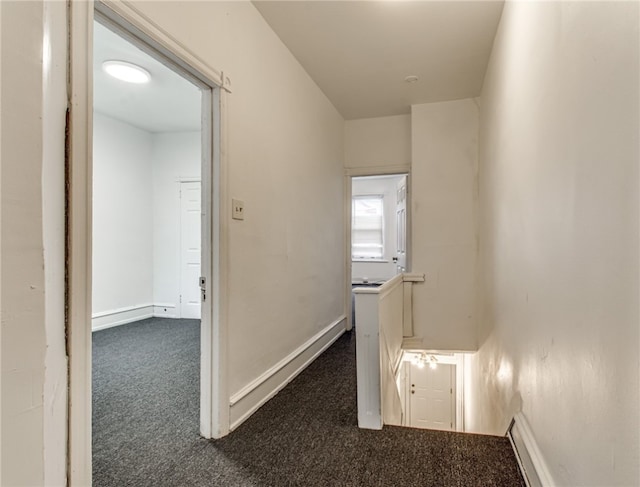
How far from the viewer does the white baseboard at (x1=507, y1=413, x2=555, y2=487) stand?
1.44 meters

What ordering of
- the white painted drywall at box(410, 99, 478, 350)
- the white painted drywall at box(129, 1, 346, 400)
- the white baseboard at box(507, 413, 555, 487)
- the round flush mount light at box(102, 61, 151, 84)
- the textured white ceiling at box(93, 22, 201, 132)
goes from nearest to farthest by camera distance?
the white baseboard at box(507, 413, 555, 487), the white painted drywall at box(129, 1, 346, 400), the textured white ceiling at box(93, 22, 201, 132), the round flush mount light at box(102, 61, 151, 84), the white painted drywall at box(410, 99, 478, 350)

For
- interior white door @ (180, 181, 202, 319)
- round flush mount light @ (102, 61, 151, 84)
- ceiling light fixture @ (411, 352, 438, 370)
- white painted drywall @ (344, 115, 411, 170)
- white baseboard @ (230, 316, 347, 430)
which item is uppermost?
round flush mount light @ (102, 61, 151, 84)

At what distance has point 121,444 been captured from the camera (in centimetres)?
194

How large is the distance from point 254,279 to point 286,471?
1118mm

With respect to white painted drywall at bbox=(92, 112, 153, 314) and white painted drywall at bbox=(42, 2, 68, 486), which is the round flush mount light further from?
white painted drywall at bbox=(42, 2, 68, 486)

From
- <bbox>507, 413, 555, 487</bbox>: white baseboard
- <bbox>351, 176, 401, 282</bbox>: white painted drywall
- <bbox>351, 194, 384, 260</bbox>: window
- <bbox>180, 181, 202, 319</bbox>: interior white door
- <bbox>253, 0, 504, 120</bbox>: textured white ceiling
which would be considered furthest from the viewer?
<bbox>351, 194, 384, 260</bbox>: window

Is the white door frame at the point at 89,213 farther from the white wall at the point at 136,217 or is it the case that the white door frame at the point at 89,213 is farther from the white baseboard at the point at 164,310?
the white baseboard at the point at 164,310

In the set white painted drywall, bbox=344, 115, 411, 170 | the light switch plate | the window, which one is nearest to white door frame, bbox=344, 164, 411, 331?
white painted drywall, bbox=344, 115, 411, 170

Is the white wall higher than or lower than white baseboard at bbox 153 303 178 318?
higher

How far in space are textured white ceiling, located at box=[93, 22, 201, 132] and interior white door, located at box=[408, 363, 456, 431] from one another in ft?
13.8

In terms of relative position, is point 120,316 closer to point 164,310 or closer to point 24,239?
point 164,310

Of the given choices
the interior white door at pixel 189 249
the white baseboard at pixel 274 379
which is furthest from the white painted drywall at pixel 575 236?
the interior white door at pixel 189 249

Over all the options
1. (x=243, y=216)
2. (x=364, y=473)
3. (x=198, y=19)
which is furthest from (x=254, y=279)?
(x=198, y=19)


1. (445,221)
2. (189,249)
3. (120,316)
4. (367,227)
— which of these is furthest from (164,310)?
(367,227)
